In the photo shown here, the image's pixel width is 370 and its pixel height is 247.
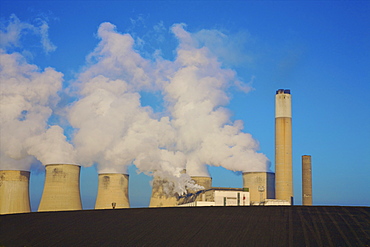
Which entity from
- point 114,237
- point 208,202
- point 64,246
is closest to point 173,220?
point 114,237

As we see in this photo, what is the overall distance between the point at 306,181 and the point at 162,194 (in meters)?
16.6

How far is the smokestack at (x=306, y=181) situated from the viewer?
186ft

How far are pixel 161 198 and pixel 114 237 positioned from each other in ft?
106

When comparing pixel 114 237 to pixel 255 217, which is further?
pixel 255 217

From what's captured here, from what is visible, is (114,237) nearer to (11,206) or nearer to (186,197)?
(11,206)

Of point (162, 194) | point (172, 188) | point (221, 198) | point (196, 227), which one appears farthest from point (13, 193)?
point (196, 227)

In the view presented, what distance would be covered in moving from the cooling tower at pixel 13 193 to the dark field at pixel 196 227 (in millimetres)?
17316

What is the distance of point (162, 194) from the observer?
57094 millimetres

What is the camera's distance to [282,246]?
21.2 m

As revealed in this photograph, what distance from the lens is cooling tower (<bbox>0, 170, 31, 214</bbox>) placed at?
49.1 m

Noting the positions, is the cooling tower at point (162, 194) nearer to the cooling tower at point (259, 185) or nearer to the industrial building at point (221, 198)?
the industrial building at point (221, 198)

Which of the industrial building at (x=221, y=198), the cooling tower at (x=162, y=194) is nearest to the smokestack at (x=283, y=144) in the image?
the industrial building at (x=221, y=198)

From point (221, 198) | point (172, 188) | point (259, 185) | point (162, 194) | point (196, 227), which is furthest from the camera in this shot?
point (172, 188)

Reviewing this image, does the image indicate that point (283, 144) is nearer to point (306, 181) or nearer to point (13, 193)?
point (306, 181)
